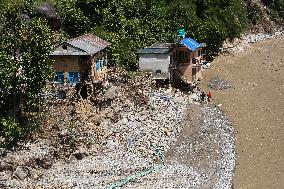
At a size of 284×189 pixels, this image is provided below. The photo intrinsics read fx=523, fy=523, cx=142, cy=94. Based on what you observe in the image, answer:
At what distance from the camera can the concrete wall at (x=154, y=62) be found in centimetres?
5112

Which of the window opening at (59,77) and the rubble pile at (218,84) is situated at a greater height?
the window opening at (59,77)

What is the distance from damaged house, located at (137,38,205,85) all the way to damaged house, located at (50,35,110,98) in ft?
26.8

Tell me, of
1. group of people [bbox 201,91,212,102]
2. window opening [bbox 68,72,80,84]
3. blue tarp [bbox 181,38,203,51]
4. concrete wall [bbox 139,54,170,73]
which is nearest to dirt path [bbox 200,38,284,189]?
group of people [bbox 201,91,212,102]

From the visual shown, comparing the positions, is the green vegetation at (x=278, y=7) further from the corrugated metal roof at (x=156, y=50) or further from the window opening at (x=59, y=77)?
the window opening at (x=59, y=77)

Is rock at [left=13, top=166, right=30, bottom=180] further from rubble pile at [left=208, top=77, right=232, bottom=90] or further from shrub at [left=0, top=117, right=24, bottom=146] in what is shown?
rubble pile at [left=208, top=77, right=232, bottom=90]

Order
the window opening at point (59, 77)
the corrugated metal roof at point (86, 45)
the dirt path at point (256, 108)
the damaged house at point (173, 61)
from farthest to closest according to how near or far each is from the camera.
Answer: the damaged house at point (173, 61) < the window opening at point (59, 77) < the corrugated metal roof at point (86, 45) < the dirt path at point (256, 108)

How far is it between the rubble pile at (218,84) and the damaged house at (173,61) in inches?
67.3

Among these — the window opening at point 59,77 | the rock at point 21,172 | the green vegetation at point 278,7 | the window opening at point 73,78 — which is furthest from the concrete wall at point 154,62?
the green vegetation at point 278,7

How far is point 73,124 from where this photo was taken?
38.6 m

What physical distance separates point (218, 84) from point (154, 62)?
28.9 feet

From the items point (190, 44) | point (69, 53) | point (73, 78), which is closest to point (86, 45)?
point (69, 53)

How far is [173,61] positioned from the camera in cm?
5319

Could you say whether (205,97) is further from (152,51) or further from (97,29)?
(97,29)

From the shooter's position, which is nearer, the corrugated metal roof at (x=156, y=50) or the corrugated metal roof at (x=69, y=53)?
the corrugated metal roof at (x=69, y=53)
